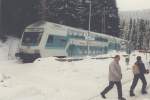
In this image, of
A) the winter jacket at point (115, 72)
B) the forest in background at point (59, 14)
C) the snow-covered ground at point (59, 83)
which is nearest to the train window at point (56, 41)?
the snow-covered ground at point (59, 83)

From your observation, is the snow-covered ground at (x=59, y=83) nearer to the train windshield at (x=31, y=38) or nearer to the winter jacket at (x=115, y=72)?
the winter jacket at (x=115, y=72)

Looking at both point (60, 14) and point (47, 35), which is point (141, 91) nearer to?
point (47, 35)

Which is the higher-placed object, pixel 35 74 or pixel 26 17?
pixel 26 17

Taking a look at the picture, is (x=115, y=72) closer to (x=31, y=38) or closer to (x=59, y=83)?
(x=59, y=83)

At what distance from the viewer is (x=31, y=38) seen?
3791cm

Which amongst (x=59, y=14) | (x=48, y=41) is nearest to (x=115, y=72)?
(x=48, y=41)

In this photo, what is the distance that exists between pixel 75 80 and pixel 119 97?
22.9 feet

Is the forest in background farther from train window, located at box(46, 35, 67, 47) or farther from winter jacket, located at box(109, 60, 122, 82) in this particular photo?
winter jacket, located at box(109, 60, 122, 82)

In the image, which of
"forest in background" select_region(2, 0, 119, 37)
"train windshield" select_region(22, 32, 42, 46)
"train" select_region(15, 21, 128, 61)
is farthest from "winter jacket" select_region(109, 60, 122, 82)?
"forest in background" select_region(2, 0, 119, 37)

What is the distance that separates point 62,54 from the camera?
130 feet

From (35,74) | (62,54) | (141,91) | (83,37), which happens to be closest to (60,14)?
(83,37)

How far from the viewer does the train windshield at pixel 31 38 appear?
37.1 meters

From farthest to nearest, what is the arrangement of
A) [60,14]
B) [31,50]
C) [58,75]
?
[60,14], [31,50], [58,75]

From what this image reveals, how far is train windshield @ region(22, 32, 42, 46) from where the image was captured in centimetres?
3706
